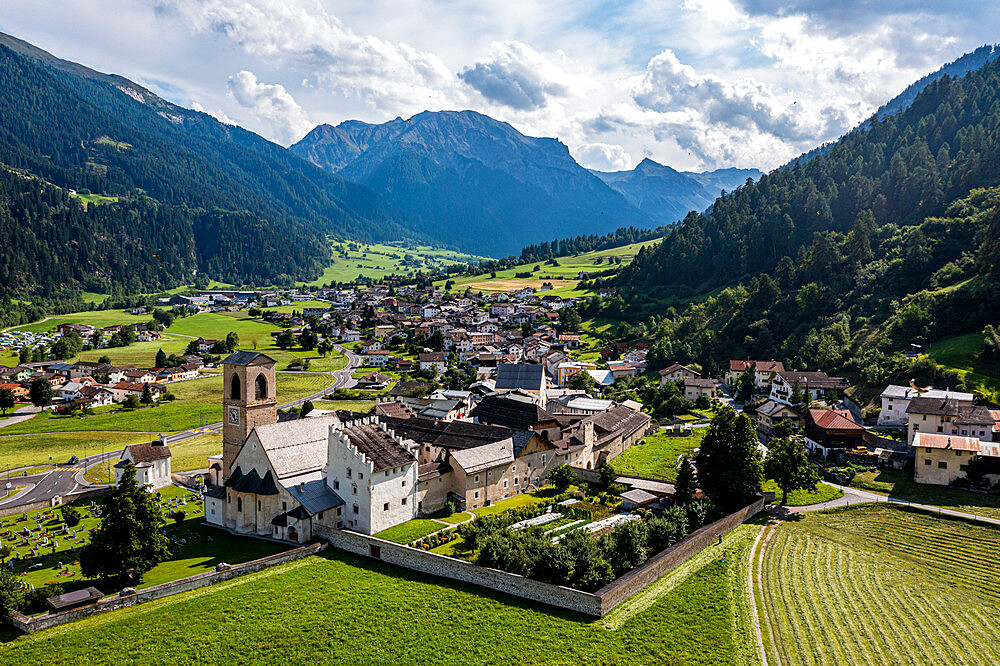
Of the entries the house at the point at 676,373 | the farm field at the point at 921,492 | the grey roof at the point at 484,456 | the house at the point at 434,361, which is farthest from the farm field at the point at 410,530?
the house at the point at 434,361

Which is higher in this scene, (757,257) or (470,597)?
(757,257)

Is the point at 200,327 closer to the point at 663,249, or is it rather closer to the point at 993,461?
the point at 663,249

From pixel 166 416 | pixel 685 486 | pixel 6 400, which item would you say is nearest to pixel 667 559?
pixel 685 486

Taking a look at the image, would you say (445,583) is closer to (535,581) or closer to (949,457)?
(535,581)

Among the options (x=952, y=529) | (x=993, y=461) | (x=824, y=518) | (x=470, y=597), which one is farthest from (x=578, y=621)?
(x=993, y=461)

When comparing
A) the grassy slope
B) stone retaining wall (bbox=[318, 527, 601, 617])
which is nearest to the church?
stone retaining wall (bbox=[318, 527, 601, 617])

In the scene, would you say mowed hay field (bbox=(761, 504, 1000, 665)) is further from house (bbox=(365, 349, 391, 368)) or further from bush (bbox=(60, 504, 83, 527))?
house (bbox=(365, 349, 391, 368))
